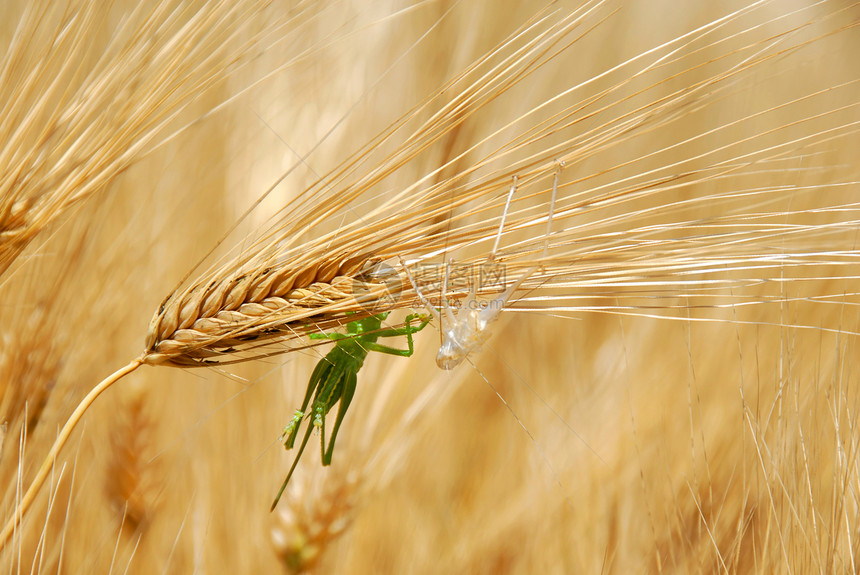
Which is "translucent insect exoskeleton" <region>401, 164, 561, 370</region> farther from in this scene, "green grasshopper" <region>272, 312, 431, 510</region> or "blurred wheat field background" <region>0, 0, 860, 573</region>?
"blurred wheat field background" <region>0, 0, 860, 573</region>

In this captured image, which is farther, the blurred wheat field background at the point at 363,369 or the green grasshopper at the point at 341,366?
the blurred wheat field background at the point at 363,369

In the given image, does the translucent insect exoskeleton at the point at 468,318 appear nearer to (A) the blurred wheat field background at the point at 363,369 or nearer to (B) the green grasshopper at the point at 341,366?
(B) the green grasshopper at the point at 341,366

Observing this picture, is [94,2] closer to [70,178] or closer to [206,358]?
[70,178]

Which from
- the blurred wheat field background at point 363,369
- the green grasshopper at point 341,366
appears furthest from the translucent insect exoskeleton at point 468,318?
the blurred wheat field background at point 363,369

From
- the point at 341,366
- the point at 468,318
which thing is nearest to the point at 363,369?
the point at 341,366

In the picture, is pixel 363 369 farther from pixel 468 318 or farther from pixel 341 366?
pixel 468 318

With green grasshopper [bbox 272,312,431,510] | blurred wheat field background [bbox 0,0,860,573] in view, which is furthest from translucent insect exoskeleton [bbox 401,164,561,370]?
blurred wheat field background [bbox 0,0,860,573]

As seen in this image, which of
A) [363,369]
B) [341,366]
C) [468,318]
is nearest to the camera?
[468,318]

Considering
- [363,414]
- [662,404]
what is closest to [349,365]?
[363,414]
